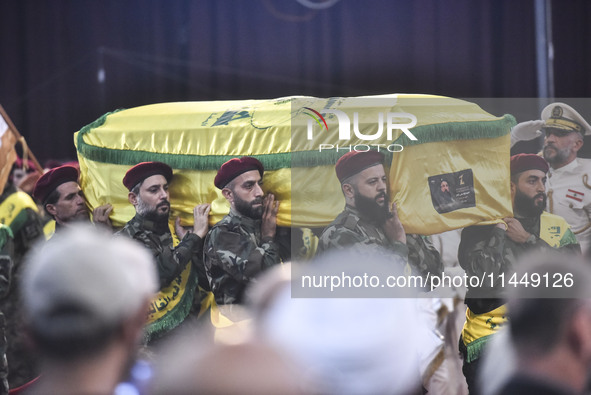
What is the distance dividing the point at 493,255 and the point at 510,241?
3.6 inches

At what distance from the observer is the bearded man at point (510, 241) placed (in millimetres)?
3064

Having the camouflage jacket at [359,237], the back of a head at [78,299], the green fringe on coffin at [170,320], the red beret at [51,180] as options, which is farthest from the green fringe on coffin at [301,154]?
the back of a head at [78,299]

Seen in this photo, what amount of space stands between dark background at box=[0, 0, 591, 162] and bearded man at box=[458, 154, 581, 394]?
2.05 meters

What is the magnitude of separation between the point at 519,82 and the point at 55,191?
310 cm

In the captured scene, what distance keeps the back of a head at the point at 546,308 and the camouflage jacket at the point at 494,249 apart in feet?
5.62

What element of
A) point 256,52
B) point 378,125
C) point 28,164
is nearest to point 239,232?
point 378,125

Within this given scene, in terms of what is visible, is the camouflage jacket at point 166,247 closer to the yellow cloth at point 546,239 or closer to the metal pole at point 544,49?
the yellow cloth at point 546,239

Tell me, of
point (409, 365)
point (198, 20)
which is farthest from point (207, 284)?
point (198, 20)

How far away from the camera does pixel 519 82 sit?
16.5 feet

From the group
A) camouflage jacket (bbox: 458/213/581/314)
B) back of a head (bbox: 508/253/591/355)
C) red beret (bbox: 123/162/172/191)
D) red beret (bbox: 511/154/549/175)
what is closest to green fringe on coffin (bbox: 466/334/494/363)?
camouflage jacket (bbox: 458/213/581/314)

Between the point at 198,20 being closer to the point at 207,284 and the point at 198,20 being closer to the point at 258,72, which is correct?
the point at 258,72

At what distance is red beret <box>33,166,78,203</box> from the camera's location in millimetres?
3408

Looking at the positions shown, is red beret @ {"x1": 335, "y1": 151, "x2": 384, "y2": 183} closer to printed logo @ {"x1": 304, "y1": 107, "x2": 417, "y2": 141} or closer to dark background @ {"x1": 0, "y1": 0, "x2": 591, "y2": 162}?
printed logo @ {"x1": 304, "y1": 107, "x2": 417, "y2": 141}

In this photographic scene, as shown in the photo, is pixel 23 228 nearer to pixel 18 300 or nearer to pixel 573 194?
pixel 18 300
